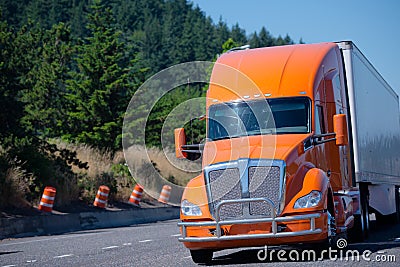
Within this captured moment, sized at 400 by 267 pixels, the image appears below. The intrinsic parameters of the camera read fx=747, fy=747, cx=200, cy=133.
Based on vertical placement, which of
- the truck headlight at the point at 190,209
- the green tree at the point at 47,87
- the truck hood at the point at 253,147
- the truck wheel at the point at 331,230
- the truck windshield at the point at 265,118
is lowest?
the truck wheel at the point at 331,230

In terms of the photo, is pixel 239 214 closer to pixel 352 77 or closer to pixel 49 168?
pixel 352 77

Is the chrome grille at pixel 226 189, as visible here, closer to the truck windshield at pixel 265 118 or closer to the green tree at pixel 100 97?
the truck windshield at pixel 265 118

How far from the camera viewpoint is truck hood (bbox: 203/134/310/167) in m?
11.4

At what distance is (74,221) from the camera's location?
25297 mm

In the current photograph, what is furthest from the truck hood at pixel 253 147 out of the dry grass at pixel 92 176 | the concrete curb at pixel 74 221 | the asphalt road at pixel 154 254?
the concrete curb at pixel 74 221

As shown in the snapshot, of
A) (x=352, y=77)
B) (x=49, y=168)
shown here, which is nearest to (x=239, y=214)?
(x=352, y=77)

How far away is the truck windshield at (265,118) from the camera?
12.3 metres

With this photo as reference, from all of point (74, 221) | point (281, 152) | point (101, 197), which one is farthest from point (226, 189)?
point (101, 197)

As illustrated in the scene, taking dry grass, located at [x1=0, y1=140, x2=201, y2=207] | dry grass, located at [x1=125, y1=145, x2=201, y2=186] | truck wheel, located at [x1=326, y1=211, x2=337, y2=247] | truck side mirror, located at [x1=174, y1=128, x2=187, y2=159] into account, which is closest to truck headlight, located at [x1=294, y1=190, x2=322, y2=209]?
truck wheel, located at [x1=326, y1=211, x2=337, y2=247]

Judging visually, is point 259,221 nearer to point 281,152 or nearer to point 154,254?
point 281,152

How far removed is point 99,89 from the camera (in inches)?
2131

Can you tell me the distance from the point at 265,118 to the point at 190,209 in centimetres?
212

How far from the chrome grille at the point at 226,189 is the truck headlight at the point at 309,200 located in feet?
2.78

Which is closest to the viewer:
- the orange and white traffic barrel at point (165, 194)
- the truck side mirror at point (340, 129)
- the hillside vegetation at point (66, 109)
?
the truck side mirror at point (340, 129)
